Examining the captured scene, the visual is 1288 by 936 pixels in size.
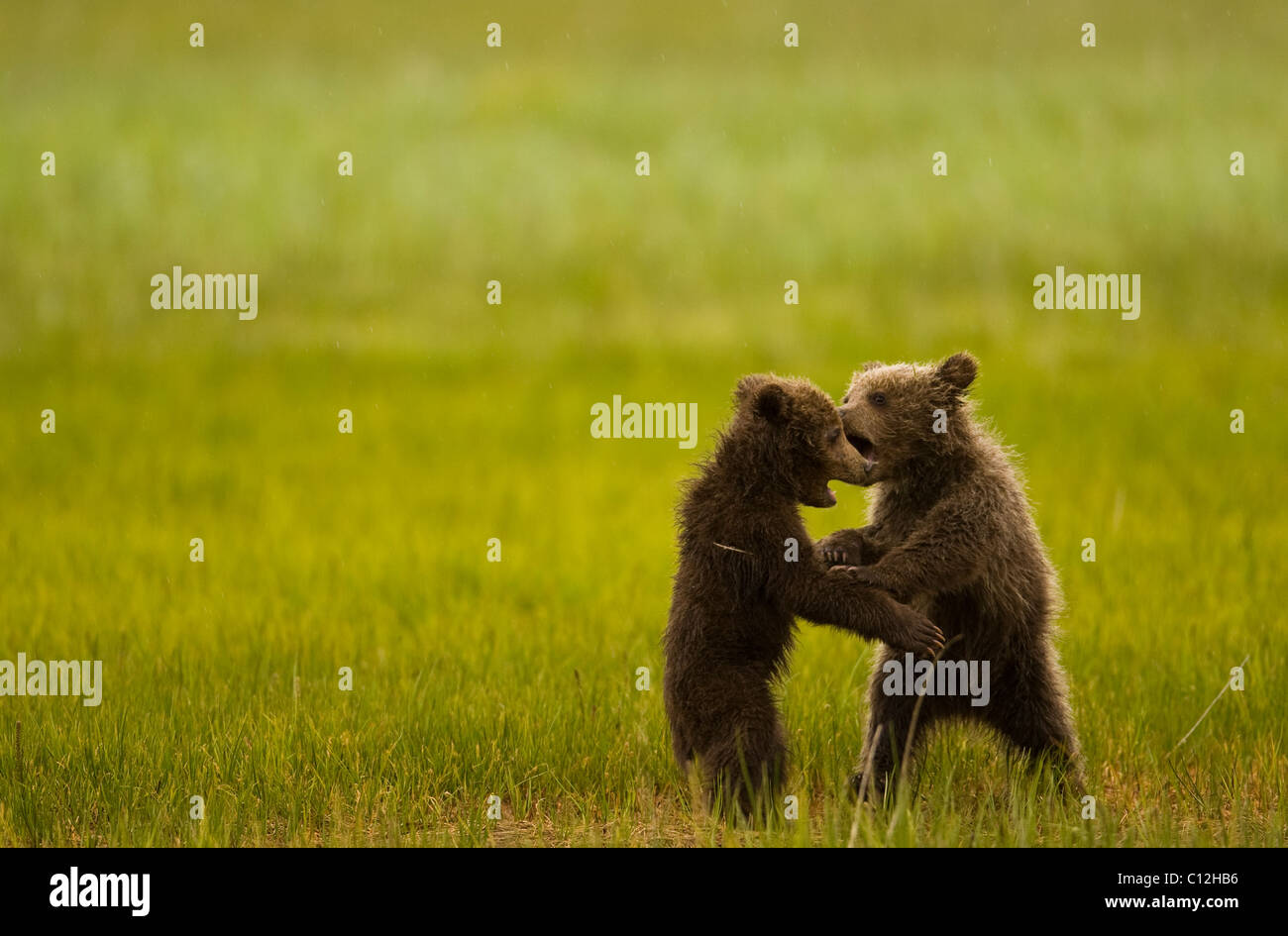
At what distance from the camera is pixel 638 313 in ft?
69.1

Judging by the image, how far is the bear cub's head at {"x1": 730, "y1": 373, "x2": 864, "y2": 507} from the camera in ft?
21.5

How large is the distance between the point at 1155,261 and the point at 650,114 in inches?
376

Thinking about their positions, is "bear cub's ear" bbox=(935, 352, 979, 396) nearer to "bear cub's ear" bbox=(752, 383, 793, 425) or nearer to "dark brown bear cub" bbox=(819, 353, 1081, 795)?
"dark brown bear cub" bbox=(819, 353, 1081, 795)

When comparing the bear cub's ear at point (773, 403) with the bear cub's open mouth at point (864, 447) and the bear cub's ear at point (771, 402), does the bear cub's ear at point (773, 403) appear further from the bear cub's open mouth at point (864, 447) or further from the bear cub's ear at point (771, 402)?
the bear cub's open mouth at point (864, 447)

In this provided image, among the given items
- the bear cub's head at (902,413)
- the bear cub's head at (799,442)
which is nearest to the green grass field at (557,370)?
the bear cub's head at (799,442)

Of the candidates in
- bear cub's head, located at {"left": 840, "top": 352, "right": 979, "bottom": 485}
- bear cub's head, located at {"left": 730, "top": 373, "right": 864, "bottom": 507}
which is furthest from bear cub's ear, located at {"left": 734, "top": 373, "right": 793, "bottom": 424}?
bear cub's head, located at {"left": 840, "top": 352, "right": 979, "bottom": 485}

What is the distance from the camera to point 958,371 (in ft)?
22.9

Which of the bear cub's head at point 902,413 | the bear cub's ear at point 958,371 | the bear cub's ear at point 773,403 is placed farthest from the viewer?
the bear cub's ear at point 958,371

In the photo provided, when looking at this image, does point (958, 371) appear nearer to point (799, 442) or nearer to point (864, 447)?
point (864, 447)

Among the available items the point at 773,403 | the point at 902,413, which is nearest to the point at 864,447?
the point at 902,413

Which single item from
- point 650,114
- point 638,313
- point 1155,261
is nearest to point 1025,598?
point 638,313

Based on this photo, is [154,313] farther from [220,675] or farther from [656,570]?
[220,675]

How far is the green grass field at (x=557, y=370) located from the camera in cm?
741

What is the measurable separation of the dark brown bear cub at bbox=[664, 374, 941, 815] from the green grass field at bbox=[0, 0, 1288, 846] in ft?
1.42
